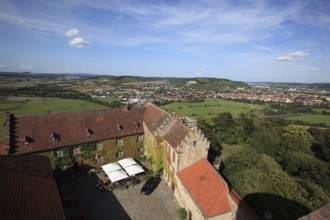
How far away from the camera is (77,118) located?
133ft

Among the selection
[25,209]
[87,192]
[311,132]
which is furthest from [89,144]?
[311,132]

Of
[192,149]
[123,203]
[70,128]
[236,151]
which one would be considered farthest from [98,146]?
[236,151]

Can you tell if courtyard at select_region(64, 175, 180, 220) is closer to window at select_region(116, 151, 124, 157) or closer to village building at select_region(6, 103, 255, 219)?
village building at select_region(6, 103, 255, 219)

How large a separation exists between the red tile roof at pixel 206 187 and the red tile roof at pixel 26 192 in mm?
16004

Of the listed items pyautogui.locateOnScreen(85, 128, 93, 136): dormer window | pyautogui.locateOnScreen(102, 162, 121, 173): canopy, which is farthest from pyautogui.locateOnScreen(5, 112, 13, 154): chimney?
pyautogui.locateOnScreen(102, 162, 121, 173): canopy

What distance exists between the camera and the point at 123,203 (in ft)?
101

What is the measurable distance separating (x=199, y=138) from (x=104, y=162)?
21582 mm

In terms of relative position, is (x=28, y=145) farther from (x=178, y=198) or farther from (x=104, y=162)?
(x=178, y=198)

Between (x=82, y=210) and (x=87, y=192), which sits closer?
(x=82, y=210)

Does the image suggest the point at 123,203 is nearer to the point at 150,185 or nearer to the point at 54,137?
the point at 150,185

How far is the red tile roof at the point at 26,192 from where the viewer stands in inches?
623

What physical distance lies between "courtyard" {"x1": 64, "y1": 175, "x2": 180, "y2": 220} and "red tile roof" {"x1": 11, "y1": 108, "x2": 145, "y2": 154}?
29.5ft

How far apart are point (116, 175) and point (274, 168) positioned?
3772 centimetres

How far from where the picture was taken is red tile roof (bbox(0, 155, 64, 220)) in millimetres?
15836
